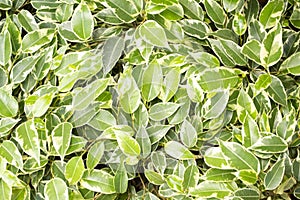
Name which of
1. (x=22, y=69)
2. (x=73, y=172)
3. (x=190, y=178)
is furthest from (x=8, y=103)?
(x=190, y=178)

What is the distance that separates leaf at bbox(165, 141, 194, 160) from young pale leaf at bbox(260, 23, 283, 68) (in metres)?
0.26

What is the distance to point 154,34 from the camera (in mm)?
1025

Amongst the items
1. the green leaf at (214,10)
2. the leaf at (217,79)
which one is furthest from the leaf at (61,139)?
the green leaf at (214,10)

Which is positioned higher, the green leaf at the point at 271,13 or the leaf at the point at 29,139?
the green leaf at the point at 271,13

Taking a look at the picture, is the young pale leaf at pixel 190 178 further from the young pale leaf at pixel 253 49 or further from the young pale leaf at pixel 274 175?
the young pale leaf at pixel 253 49

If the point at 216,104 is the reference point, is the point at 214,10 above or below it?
above

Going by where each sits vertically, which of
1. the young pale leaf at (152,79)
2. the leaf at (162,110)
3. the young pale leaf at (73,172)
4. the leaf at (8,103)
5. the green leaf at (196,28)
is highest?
the green leaf at (196,28)

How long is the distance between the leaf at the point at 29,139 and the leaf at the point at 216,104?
0.38m

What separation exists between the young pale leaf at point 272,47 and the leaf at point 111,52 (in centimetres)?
32

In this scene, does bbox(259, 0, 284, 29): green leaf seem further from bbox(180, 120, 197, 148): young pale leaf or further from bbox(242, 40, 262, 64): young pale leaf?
bbox(180, 120, 197, 148): young pale leaf

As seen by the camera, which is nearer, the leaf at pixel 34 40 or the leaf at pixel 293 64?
the leaf at pixel 293 64

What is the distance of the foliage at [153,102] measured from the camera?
99 cm

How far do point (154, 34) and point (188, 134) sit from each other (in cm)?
24

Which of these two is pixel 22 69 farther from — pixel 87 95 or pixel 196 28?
pixel 196 28
